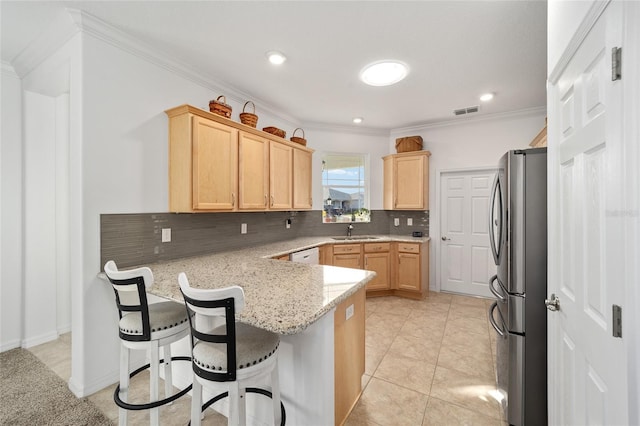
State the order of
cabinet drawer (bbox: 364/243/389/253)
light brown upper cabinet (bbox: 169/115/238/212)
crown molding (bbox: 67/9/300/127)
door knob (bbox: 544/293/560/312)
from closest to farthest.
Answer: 1. door knob (bbox: 544/293/560/312)
2. crown molding (bbox: 67/9/300/127)
3. light brown upper cabinet (bbox: 169/115/238/212)
4. cabinet drawer (bbox: 364/243/389/253)

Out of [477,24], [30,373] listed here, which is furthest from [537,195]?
[30,373]

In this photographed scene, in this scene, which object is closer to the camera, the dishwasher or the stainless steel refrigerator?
the stainless steel refrigerator

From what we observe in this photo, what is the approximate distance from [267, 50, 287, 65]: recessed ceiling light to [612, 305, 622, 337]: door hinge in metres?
2.78

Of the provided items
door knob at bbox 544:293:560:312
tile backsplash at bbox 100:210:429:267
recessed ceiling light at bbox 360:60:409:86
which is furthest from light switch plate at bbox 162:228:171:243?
door knob at bbox 544:293:560:312

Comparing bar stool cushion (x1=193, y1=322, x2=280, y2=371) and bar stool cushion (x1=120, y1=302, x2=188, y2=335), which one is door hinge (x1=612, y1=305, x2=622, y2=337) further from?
bar stool cushion (x1=120, y1=302, x2=188, y2=335)

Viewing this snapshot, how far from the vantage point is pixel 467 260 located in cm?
445

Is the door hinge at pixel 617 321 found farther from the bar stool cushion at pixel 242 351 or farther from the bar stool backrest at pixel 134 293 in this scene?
the bar stool backrest at pixel 134 293

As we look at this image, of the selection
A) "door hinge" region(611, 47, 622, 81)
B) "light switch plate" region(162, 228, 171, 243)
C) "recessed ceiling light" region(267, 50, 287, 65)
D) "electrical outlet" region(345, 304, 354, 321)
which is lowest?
"electrical outlet" region(345, 304, 354, 321)

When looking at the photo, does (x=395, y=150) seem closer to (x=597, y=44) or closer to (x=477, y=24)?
(x=477, y=24)

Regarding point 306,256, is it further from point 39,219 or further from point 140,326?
point 39,219

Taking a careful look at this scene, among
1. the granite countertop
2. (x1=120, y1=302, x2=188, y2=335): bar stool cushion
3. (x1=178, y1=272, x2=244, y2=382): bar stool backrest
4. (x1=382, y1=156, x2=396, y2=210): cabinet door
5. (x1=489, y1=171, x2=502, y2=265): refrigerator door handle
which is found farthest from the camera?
(x1=382, y1=156, x2=396, y2=210): cabinet door

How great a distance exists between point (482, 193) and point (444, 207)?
0.60 meters

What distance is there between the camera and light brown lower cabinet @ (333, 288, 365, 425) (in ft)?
5.51

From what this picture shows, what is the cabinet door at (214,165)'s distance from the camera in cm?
254
